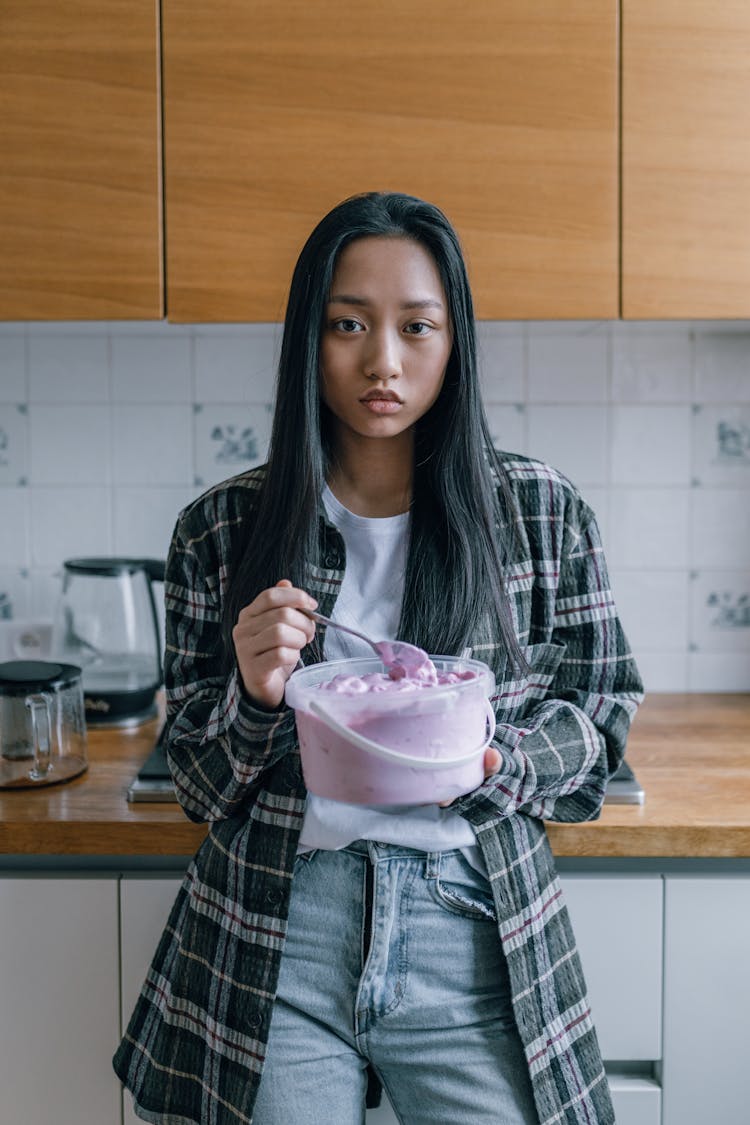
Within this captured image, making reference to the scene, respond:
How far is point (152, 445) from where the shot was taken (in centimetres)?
174

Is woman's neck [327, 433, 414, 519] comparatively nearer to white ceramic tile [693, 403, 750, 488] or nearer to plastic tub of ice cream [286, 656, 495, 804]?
plastic tub of ice cream [286, 656, 495, 804]

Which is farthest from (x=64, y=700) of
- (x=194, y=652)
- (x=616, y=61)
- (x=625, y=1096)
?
(x=616, y=61)

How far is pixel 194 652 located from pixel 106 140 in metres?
0.70

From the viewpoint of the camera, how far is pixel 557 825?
45.6 inches

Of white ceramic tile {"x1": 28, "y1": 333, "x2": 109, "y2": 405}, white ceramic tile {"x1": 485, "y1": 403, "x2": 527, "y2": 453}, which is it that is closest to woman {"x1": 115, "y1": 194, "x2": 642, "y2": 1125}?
white ceramic tile {"x1": 485, "y1": 403, "x2": 527, "y2": 453}

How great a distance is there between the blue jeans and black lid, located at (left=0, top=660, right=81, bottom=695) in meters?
0.46

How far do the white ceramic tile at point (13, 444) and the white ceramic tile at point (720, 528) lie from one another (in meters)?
1.12

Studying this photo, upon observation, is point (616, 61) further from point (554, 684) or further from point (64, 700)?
point (64, 700)

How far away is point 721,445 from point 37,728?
1.16 meters

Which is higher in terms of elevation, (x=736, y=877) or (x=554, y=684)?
(x=554, y=684)

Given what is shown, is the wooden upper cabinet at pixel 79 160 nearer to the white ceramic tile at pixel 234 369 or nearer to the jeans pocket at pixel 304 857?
the white ceramic tile at pixel 234 369

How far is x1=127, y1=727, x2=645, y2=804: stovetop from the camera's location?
1.22 m

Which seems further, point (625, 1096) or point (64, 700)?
point (64, 700)

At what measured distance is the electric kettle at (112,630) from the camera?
157 cm
